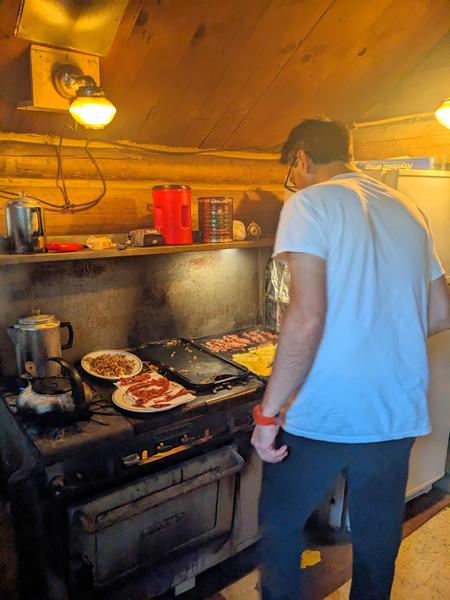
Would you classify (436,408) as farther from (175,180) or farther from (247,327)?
(175,180)

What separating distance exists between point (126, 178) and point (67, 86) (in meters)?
0.57

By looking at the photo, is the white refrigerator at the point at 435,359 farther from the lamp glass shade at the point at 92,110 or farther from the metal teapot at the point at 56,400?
the metal teapot at the point at 56,400

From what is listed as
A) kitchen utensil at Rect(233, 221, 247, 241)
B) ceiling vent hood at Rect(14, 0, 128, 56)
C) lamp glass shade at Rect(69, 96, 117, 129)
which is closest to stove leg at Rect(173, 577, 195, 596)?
kitchen utensil at Rect(233, 221, 247, 241)

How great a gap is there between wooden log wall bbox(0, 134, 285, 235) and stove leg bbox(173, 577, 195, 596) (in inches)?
62.3

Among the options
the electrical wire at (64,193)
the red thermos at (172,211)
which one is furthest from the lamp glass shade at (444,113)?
the electrical wire at (64,193)

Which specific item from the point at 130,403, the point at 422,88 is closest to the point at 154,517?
the point at 130,403

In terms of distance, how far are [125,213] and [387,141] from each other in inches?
66.5

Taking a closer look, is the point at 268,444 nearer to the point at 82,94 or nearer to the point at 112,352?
the point at 112,352

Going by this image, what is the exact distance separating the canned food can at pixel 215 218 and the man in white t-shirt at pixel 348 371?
83 cm

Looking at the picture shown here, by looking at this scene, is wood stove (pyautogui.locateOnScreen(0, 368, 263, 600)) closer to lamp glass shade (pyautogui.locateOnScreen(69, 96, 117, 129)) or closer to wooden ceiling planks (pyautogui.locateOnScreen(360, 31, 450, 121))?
lamp glass shade (pyautogui.locateOnScreen(69, 96, 117, 129))

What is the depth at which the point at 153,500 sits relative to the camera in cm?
164

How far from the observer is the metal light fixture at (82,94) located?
1683 millimetres

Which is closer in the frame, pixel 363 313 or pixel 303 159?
pixel 363 313

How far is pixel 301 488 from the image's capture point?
1.38 m
